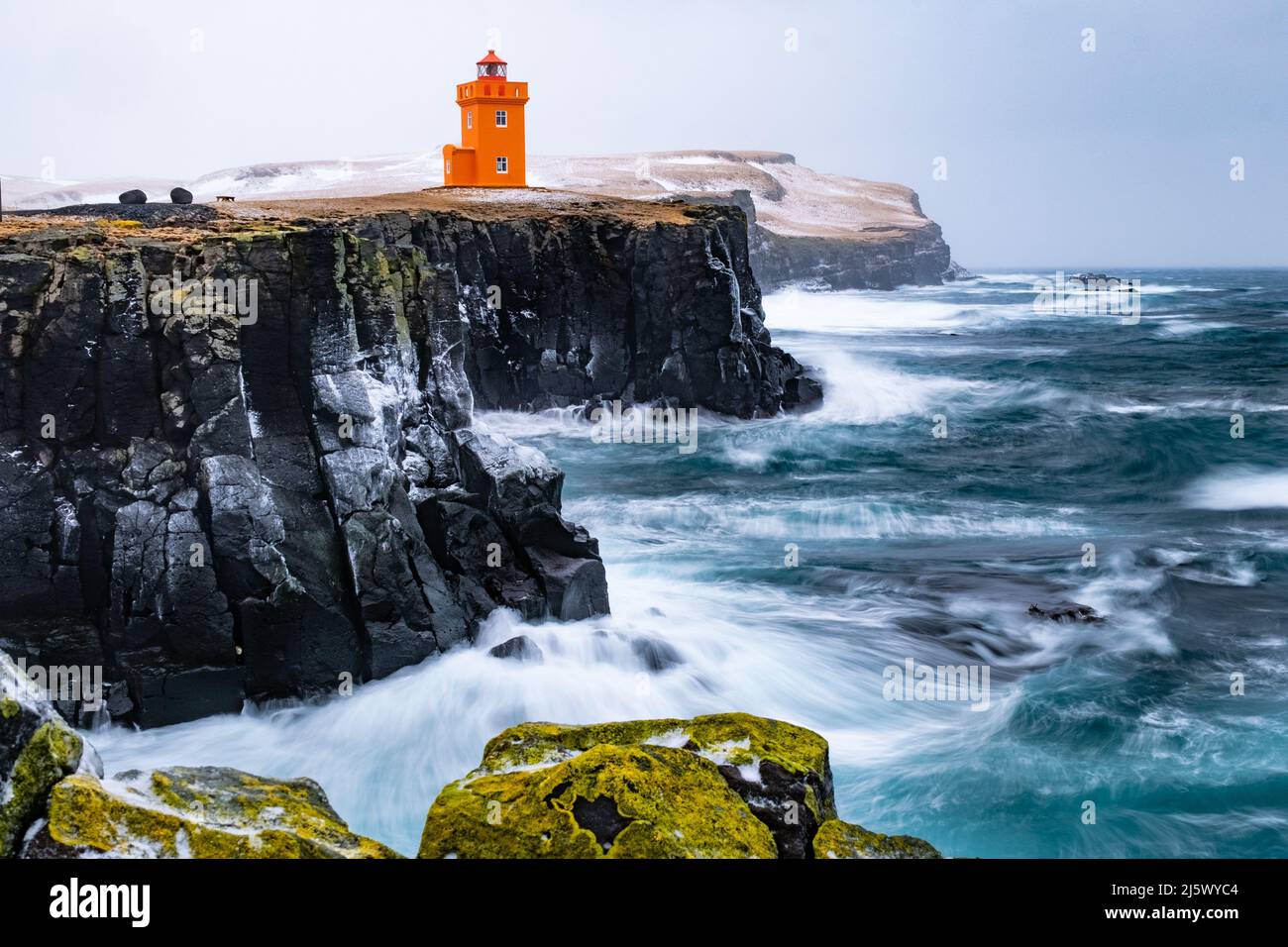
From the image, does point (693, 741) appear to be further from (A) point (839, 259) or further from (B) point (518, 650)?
(A) point (839, 259)

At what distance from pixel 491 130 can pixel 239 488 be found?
3711cm

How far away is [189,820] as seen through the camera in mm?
5352

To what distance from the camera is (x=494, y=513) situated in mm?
16375

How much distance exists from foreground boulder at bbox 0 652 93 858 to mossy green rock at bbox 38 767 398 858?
11 cm

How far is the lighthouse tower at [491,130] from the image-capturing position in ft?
156

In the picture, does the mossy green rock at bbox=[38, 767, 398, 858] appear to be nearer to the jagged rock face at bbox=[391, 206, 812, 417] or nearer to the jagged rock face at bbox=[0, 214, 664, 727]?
the jagged rock face at bbox=[0, 214, 664, 727]

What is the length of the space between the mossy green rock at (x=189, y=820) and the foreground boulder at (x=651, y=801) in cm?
59

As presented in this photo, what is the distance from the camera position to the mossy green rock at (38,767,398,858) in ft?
16.5

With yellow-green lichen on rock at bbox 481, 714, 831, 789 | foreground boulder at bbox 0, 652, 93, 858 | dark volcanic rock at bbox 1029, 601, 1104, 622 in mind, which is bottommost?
A: dark volcanic rock at bbox 1029, 601, 1104, 622

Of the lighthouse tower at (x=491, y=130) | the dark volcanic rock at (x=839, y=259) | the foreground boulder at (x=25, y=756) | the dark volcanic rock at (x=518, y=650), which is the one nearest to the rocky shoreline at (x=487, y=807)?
the foreground boulder at (x=25, y=756)

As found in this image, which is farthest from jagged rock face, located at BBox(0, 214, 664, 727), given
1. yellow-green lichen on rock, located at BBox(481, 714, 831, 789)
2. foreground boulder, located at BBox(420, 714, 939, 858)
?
foreground boulder, located at BBox(420, 714, 939, 858)

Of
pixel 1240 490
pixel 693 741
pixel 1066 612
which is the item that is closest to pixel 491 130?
pixel 1240 490

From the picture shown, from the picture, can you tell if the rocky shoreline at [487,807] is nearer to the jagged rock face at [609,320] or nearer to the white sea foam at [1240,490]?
the white sea foam at [1240,490]
